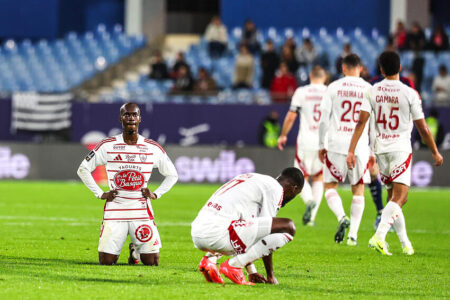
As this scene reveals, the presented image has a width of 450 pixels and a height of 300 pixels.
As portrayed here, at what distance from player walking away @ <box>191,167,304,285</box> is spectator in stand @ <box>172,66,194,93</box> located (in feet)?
51.7

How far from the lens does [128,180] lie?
27.3 feet

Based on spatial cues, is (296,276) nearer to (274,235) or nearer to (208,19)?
(274,235)

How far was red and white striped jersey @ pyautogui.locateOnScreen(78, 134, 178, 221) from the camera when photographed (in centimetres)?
831

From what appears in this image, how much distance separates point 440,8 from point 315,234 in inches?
858

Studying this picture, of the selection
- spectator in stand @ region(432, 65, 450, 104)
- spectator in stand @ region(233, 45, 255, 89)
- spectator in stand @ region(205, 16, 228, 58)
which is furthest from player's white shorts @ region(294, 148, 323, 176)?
spectator in stand @ region(205, 16, 228, 58)

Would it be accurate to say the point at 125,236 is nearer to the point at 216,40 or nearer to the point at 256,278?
the point at 256,278

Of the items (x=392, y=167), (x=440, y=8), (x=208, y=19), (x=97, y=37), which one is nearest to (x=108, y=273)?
(x=392, y=167)

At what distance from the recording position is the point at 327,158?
10984 millimetres

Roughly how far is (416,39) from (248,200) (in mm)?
17980

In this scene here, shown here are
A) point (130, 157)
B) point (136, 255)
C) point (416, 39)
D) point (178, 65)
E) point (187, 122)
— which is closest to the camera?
point (130, 157)

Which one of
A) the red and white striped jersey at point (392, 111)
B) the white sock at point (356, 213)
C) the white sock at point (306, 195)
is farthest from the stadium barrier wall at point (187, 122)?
the red and white striped jersey at point (392, 111)

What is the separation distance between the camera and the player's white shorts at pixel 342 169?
10.7m

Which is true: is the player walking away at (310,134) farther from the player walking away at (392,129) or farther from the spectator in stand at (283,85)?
the spectator in stand at (283,85)

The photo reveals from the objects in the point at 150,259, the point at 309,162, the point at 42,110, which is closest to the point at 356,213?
the point at 309,162
